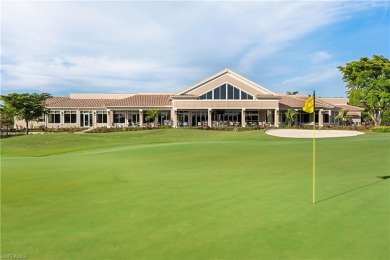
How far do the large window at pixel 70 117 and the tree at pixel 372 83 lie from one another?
144ft

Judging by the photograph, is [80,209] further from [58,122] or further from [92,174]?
[58,122]

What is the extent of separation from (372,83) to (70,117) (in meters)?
46.8

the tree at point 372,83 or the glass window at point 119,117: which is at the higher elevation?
the tree at point 372,83

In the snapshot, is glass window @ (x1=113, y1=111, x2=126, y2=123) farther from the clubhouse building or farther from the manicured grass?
the manicured grass

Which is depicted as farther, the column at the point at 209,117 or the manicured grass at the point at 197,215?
the column at the point at 209,117

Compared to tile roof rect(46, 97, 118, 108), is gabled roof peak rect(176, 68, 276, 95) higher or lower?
higher

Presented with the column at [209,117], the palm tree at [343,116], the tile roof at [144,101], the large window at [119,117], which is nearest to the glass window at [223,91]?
the column at [209,117]

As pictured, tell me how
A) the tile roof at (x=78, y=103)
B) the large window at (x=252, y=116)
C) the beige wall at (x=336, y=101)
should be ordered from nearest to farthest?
the large window at (x=252, y=116)
the tile roof at (x=78, y=103)
the beige wall at (x=336, y=101)

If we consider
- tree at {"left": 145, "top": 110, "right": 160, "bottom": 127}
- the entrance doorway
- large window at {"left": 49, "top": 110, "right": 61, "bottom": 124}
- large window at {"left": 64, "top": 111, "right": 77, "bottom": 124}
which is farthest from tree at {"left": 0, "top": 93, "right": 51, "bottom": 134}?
tree at {"left": 145, "top": 110, "right": 160, "bottom": 127}

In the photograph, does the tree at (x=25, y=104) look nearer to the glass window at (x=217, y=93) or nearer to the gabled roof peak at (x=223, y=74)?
the gabled roof peak at (x=223, y=74)

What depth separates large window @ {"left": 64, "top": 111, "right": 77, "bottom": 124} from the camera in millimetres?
57406

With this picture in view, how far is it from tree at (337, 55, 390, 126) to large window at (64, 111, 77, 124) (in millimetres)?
43756

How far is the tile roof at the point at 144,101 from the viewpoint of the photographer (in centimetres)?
5381

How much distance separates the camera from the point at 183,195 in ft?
28.9
